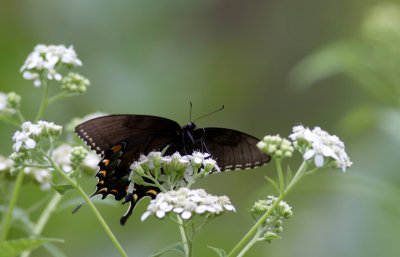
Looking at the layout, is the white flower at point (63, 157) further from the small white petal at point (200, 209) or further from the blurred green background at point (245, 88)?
the small white petal at point (200, 209)

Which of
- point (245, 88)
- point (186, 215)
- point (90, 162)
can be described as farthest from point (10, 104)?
point (245, 88)

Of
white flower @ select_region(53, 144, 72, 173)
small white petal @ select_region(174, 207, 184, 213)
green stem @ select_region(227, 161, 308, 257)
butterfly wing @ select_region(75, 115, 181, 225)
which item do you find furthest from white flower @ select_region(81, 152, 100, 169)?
green stem @ select_region(227, 161, 308, 257)

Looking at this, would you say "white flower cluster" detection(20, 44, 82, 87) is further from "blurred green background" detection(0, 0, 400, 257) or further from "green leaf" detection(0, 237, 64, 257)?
"green leaf" detection(0, 237, 64, 257)

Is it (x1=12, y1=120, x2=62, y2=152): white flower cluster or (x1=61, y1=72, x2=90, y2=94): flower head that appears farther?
(x1=61, y1=72, x2=90, y2=94): flower head

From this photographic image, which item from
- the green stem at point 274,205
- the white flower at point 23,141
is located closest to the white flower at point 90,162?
the white flower at point 23,141

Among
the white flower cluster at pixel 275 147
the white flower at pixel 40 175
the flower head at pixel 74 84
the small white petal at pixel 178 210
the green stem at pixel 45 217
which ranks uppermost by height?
the flower head at pixel 74 84

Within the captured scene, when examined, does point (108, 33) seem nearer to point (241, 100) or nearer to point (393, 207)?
point (241, 100)

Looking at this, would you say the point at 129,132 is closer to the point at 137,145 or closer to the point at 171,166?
the point at 137,145
